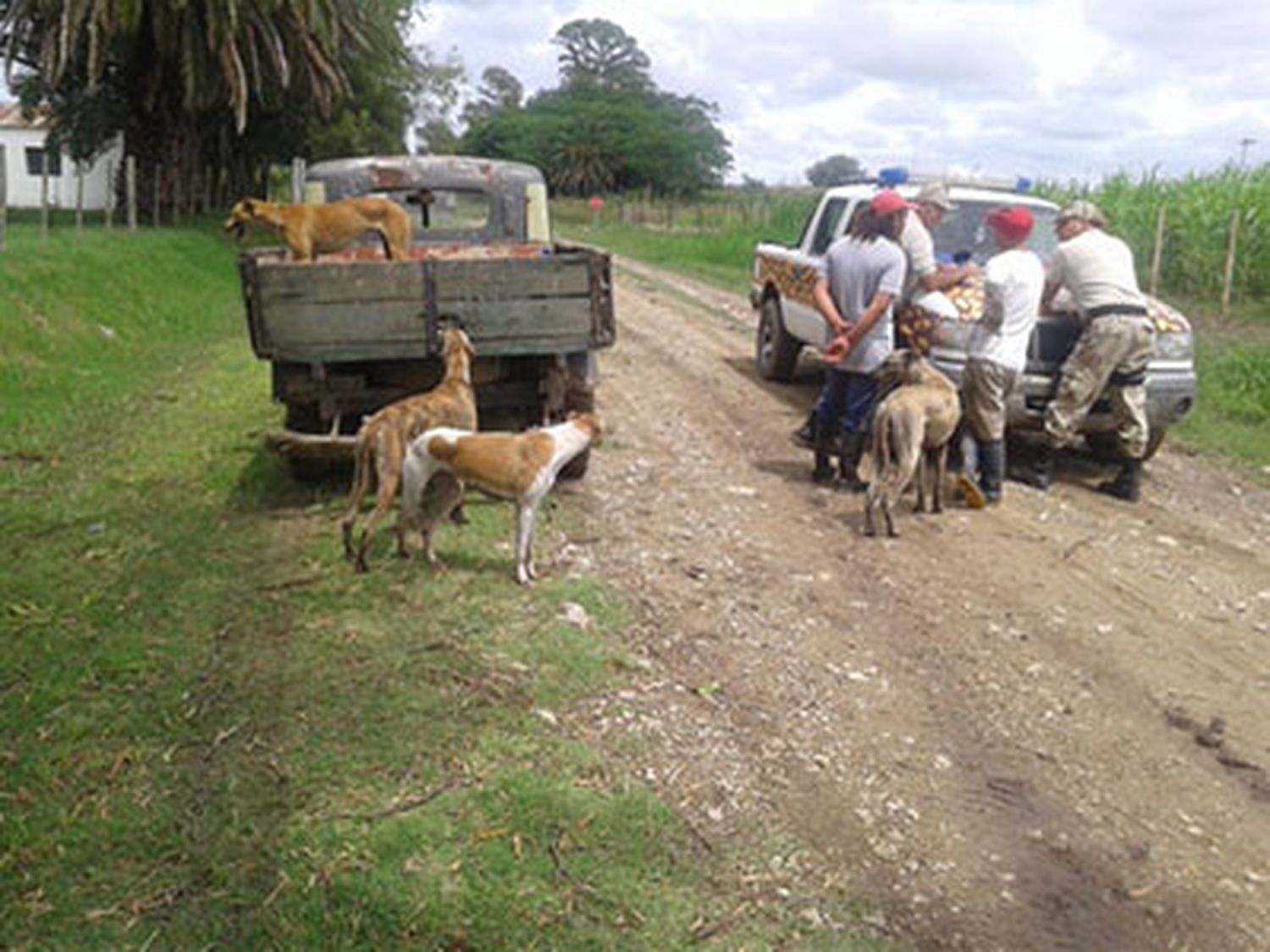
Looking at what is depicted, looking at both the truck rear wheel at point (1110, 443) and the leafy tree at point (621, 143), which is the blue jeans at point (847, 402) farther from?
the leafy tree at point (621, 143)

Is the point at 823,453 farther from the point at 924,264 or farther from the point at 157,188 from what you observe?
the point at 157,188

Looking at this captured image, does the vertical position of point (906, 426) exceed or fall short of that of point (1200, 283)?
it falls short

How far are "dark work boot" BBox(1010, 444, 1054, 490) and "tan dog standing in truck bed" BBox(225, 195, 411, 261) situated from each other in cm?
458

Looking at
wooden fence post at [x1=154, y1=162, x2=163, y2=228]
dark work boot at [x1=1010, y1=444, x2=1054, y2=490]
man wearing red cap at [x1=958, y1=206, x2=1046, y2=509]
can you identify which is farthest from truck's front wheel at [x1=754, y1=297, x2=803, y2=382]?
wooden fence post at [x1=154, y1=162, x2=163, y2=228]

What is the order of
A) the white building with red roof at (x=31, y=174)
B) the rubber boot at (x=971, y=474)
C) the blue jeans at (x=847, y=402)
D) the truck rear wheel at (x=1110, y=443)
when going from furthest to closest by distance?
the white building with red roof at (x=31, y=174) < the truck rear wheel at (x=1110, y=443) < the blue jeans at (x=847, y=402) < the rubber boot at (x=971, y=474)

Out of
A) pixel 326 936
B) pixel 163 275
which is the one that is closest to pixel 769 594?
pixel 326 936

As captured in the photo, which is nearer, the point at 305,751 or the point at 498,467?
the point at 305,751

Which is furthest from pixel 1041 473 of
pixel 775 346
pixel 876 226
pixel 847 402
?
pixel 775 346

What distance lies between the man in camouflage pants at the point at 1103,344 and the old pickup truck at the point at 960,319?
21 cm

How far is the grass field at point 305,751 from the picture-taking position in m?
3.26

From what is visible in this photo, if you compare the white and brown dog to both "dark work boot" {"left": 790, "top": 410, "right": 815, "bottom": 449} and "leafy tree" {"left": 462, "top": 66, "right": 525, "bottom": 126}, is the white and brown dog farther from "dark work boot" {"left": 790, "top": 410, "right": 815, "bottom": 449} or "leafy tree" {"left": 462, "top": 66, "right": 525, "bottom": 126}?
"leafy tree" {"left": 462, "top": 66, "right": 525, "bottom": 126}

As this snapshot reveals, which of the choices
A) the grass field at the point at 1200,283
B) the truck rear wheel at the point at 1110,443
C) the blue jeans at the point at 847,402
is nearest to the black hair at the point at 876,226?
the blue jeans at the point at 847,402

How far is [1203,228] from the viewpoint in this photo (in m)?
17.8

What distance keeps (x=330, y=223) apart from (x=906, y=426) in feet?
12.3
